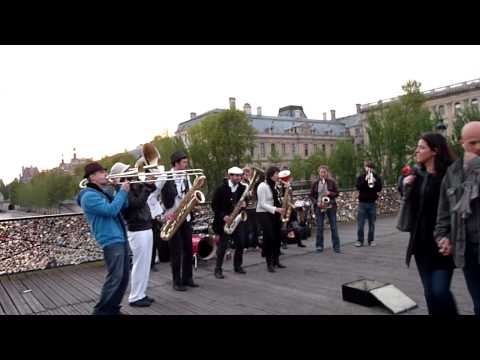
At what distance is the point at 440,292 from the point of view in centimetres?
287

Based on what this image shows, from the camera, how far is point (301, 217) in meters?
10.9

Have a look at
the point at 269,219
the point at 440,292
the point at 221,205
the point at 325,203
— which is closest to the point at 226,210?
the point at 221,205

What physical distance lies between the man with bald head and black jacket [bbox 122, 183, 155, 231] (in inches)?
138

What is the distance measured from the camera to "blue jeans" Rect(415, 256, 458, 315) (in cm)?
287

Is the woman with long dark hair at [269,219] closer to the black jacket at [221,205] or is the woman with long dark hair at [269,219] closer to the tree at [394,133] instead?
the black jacket at [221,205]

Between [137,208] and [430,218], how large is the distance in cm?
359

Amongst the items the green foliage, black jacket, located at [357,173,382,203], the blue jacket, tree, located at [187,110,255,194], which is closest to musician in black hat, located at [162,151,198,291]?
Result: the blue jacket

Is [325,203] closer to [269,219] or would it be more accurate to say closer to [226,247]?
[269,219]

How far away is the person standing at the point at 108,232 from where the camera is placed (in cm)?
407

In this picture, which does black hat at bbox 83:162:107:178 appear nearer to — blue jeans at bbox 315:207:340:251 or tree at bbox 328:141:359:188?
blue jeans at bbox 315:207:340:251

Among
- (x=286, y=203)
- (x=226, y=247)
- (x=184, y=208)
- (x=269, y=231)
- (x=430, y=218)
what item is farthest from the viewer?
(x=286, y=203)
